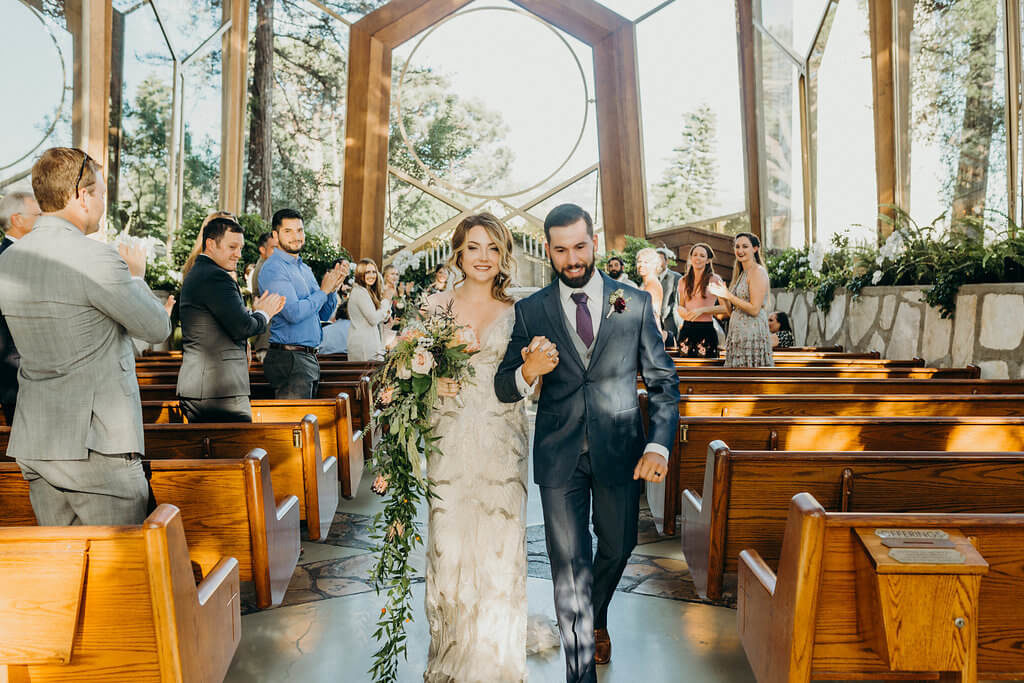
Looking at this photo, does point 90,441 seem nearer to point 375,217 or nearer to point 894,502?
point 894,502

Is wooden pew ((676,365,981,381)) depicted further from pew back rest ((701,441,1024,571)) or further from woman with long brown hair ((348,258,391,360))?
woman with long brown hair ((348,258,391,360))

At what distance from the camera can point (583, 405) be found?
2414mm

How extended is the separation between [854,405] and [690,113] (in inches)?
392

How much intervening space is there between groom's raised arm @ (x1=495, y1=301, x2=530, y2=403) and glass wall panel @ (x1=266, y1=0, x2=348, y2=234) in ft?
34.2

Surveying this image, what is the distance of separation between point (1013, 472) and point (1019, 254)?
2785mm

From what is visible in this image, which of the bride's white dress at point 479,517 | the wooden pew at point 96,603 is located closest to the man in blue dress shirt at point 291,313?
the bride's white dress at point 479,517

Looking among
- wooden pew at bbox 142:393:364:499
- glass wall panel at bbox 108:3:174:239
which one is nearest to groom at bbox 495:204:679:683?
wooden pew at bbox 142:393:364:499

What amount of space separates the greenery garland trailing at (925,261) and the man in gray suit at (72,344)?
16.0ft

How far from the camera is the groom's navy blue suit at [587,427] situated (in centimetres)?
240

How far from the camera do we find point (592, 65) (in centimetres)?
1408

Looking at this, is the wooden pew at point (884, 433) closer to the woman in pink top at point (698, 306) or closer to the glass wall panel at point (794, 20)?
the woman in pink top at point (698, 306)

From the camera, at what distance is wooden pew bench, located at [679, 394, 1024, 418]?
370cm

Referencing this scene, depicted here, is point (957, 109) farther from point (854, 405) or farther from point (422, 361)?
point (422, 361)

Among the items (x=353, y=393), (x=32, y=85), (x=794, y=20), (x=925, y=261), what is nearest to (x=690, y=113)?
(x=794, y=20)
